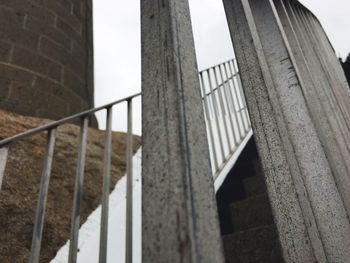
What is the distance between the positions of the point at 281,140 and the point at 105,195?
805mm

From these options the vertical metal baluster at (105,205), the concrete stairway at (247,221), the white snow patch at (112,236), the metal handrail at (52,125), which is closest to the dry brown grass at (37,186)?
the white snow patch at (112,236)

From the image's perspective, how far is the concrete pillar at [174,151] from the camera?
0.46 m

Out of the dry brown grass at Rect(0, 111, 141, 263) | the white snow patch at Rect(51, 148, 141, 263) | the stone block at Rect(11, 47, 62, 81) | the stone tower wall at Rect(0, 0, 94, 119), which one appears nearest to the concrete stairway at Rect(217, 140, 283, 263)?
the white snow patch at Rect(51, 148, 141, 263)

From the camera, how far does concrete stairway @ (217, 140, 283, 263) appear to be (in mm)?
1765

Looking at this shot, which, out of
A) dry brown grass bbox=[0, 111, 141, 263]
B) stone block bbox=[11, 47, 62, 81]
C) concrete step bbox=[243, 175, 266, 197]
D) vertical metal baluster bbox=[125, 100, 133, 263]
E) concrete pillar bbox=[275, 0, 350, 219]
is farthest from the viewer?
stone block bbox=[11, 47, 62, 81]

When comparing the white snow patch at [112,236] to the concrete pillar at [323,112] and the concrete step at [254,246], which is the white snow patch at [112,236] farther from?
the concrete pillar at [323,112]

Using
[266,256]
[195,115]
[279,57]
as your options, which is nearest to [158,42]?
[195,115]

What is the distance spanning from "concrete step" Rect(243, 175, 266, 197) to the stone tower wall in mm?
1974

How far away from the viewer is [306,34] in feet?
4.66

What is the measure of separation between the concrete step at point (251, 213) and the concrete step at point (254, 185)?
306 millimetres

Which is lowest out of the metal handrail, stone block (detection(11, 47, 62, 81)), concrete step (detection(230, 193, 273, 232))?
concrete step (detection(230, 193, 273, 232))

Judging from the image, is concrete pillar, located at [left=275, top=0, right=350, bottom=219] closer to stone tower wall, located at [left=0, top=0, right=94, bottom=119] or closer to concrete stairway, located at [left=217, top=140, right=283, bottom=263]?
concrete stairway, located at [left=217, top=140, right=283, bottom=263]

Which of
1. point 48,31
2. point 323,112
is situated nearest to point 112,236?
point 323,112

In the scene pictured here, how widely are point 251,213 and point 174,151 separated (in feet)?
5.93
